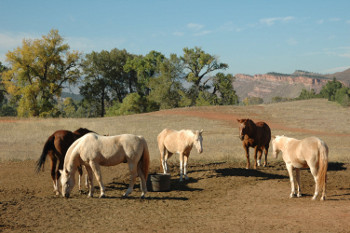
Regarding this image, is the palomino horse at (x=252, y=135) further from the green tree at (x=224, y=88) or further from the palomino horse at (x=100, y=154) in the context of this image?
the green tree at (x=224, y=88)

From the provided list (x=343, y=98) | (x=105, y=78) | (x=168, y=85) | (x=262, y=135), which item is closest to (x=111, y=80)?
(x=105, y=78)

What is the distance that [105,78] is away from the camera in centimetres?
6944

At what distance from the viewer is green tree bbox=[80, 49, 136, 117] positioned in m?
67.2

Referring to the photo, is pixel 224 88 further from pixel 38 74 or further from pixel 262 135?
pixel 262 135

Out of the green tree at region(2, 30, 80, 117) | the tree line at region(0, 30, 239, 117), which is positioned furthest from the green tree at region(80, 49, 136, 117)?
the green tree at region(2, 30, 80, 117)

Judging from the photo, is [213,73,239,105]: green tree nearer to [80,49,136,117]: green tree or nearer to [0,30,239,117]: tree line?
[0,30,239,117]: tree line

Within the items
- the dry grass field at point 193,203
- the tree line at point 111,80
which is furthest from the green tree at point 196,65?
the dry grass field at point 193,203

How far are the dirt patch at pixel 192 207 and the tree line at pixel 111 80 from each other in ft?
122

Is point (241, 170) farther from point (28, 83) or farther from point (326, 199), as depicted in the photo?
point (28, 83)

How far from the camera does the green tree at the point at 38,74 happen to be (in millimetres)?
47469

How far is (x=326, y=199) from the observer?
10555 millimetres

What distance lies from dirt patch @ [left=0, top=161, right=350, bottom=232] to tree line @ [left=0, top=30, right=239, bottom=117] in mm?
37077

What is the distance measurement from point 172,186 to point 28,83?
4263 cm

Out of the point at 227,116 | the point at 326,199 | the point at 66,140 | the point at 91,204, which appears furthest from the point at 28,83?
the point at 326,199
